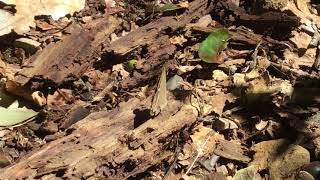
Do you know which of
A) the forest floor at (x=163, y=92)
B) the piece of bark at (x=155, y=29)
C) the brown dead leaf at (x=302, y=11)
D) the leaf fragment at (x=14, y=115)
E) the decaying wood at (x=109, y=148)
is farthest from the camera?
the brown dead leaf at (x=302, y=11)

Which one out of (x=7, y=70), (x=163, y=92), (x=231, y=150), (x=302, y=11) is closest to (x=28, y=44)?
(x=7, y=70)

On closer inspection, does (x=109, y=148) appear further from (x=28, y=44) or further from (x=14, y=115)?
(x=28, y=44)

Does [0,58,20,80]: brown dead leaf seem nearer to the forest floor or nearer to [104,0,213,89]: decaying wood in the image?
the forest floor

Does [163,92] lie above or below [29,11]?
below

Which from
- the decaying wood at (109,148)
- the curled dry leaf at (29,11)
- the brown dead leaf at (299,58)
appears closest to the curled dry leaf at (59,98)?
the decaying wood at (109,148)

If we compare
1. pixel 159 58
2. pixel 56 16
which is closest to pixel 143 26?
pixel 159 58

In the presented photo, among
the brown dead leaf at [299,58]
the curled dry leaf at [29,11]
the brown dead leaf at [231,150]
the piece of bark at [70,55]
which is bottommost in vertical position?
the brown dead leaf at [231,150]

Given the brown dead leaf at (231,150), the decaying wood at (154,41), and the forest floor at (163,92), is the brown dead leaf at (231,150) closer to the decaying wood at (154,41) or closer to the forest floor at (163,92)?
the forest floor at (163,92)

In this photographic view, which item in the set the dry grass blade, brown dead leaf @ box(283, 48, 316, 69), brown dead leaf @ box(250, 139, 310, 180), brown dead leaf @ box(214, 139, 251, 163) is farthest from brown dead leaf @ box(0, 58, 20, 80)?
brown dead leaf @ box(283, 48, 316, 69)
